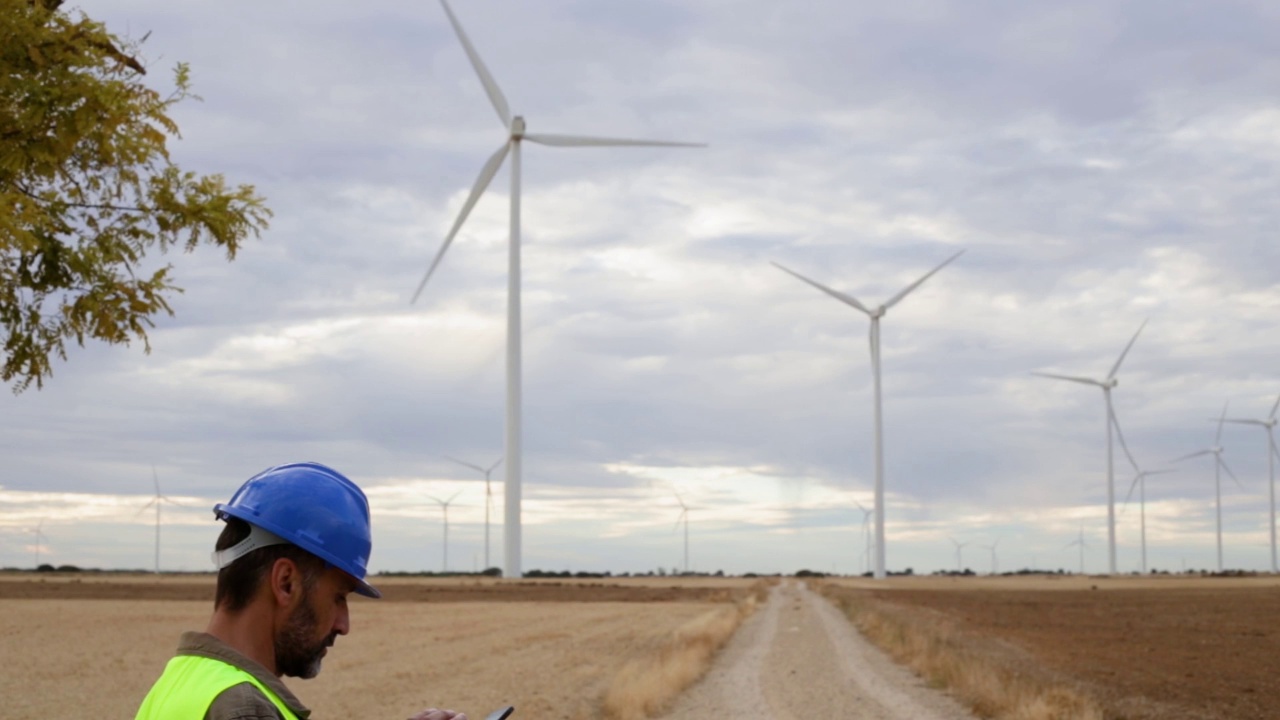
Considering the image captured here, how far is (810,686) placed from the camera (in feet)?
100

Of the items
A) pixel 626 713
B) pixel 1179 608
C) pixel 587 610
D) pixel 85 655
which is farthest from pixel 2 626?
pixel 1179 608

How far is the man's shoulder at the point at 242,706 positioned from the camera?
10.0 ft

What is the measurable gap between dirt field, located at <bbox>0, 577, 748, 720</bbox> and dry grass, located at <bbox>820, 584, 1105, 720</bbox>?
7.79 meters

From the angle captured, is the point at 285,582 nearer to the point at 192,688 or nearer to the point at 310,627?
the point at 310,627

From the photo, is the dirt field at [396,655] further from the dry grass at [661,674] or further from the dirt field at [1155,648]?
the dirt field at [1155,648]

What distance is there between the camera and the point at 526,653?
137 feet

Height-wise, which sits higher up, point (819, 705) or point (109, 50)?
point (109, 50)

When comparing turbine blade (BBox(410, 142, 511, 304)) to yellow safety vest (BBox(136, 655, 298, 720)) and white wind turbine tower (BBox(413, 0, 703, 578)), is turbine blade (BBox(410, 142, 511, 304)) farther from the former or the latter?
yellow safety vest (BBox(136, 655, 298, 720))

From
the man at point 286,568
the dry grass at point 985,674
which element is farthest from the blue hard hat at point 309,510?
the dry grass at point 985,674

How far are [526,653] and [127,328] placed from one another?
24.0 m

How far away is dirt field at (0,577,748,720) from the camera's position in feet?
89.7

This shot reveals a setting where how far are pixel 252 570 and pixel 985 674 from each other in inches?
1157

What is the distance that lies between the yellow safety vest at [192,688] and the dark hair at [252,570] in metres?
0.23

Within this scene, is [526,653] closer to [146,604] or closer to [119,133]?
[119,133]
